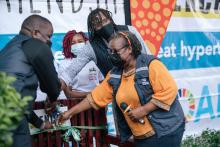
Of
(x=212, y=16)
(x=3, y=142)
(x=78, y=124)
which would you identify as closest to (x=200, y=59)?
(x=212, y=16)

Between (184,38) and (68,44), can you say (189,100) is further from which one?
(68,44)

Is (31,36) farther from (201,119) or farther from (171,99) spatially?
(201,119)

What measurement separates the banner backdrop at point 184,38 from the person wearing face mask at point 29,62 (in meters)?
1.95

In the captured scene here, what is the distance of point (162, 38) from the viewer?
6.21 m

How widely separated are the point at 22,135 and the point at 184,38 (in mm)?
4023

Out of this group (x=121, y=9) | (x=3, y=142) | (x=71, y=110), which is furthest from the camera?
(x=121, y=9)

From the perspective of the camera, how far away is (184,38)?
258 inches

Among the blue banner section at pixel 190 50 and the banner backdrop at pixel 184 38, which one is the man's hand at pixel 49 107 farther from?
the blue banner section at pixel 190 50

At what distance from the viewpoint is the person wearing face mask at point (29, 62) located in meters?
2.94

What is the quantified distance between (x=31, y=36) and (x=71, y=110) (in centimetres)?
84

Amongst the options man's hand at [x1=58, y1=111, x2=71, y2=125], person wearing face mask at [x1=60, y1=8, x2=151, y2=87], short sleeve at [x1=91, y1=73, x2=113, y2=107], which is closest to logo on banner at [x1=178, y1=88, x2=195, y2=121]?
person wearing face mask at [x1=60, y1=8, x2=151, y2=87]

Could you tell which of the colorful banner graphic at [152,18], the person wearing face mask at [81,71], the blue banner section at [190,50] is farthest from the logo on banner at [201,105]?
the person wearing face mask at [81,71]

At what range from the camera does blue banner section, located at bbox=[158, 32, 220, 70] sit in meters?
6.34

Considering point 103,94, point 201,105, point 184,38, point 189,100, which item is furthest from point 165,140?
point 201,105
